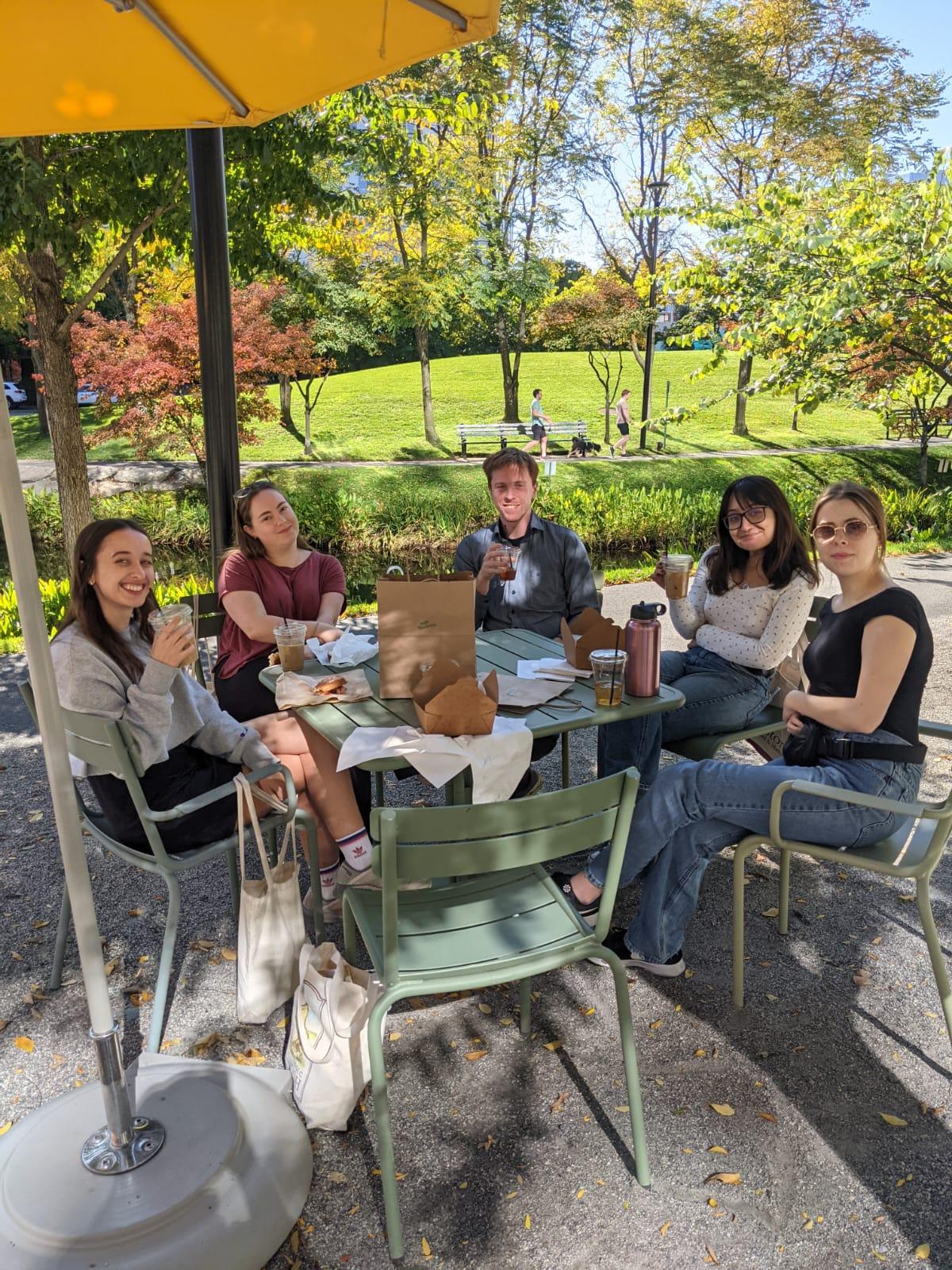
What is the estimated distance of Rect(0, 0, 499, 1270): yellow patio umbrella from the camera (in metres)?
1.88

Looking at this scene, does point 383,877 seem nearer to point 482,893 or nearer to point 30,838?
point 482,893

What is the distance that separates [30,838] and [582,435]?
60.3ft

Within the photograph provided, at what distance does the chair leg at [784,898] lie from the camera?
3117 millimetres

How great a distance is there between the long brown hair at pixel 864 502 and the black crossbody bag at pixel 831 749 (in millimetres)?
563

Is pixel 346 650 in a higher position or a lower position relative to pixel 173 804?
higher

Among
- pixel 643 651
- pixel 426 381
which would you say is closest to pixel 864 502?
pixel 643 651

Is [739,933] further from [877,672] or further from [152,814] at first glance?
[152,814]

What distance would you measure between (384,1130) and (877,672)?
179 centimetres

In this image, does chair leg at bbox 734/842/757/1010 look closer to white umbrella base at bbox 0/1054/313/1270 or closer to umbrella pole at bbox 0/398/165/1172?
white umbrella base at bbox 0/1054/313/1270

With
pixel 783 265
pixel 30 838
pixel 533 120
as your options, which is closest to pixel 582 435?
pixel 533 120

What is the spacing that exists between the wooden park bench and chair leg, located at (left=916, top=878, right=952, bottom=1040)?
18222 mm

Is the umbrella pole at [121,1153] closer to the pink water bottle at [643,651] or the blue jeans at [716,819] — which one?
the blue jeans at [716,819]

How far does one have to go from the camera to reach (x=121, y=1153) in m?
2.10

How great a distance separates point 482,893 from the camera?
94.4 inches
